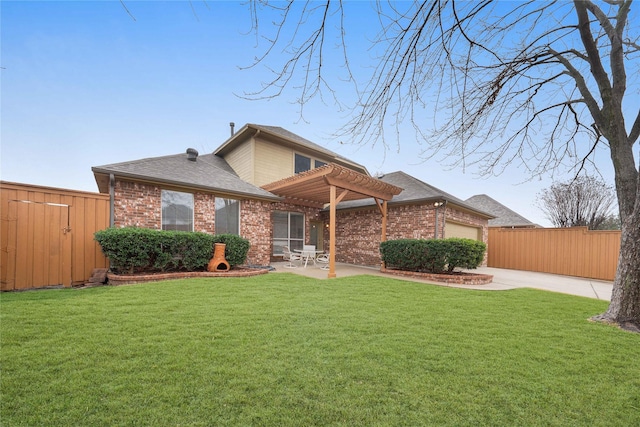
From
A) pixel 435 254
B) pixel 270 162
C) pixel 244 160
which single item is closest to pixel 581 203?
pixel 435 254

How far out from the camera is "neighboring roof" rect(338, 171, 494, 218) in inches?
410

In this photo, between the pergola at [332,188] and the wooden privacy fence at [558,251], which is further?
the wooden privacy fence at [558,251]

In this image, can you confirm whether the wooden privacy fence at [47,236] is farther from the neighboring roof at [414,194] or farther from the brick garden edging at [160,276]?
the neighboring roof at [414,194]

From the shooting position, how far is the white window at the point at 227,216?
10180mm

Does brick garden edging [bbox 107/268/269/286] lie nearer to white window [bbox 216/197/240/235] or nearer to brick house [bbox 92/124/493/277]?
brick house [bbox 92/124/493/277]

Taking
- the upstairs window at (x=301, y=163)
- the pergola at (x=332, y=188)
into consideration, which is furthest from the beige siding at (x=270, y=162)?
the pergola at (x=332, y=188)

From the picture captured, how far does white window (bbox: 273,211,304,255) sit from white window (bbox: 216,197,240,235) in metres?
2.47

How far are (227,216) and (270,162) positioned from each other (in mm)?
4017

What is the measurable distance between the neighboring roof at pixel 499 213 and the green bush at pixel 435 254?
13.5m

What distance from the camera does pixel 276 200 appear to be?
11.3 m

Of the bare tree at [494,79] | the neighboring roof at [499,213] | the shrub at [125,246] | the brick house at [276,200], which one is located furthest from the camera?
the neighboring roof at [499,213]

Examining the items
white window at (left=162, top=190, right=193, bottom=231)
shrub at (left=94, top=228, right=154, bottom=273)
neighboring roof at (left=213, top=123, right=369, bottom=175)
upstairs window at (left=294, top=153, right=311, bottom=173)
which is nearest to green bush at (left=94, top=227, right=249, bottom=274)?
shrub at (left=94, top=228, right=154, bottom=273)

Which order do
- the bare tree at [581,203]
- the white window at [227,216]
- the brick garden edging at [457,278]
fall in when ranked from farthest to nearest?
the bare tree at [581,203] < the white window at [227,216] < the brick garden edging at [457,278]

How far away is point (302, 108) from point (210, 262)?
6.88 m
